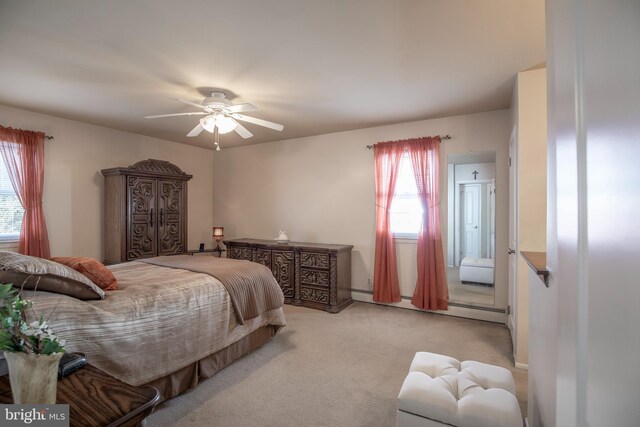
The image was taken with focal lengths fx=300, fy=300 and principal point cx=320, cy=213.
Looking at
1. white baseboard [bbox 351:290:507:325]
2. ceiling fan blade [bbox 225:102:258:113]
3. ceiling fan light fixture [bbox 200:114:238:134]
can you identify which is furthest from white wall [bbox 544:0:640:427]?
white baseboard [bbox 351:290:507:325]

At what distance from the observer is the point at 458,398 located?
1.56m

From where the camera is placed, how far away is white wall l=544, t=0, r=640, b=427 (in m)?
0.53

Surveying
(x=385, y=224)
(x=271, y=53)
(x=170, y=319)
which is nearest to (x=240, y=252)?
(x=385, y=224)

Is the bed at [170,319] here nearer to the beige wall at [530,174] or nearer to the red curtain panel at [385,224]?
the red curtain panel at [385,224]

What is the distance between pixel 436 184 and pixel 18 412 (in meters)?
3.96

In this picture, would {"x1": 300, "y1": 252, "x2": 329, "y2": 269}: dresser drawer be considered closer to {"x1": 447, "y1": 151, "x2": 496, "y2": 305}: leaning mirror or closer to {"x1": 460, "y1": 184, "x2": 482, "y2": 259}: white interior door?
{"x1": 447, "y1": 151, "x2": 496, "y2": 305}: leaning mirror

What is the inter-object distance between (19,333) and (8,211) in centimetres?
381

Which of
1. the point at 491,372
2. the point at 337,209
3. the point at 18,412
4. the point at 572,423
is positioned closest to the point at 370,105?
the point at 337,209

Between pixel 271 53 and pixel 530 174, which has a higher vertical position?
pixel 271 53

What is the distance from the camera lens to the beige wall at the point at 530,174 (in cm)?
254

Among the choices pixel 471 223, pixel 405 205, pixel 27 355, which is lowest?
pixel 27 355

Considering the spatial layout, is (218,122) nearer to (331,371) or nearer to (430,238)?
(331,371)

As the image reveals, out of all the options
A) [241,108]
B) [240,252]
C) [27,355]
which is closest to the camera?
[27,355]

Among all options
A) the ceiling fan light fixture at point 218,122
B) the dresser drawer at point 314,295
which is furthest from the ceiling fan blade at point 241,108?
the dresser drawer at point 314,295
